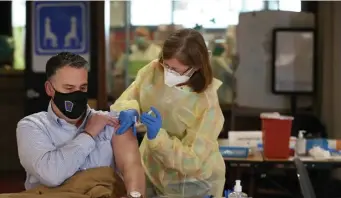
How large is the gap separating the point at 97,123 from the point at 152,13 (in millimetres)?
3957

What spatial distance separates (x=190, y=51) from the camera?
2365mm

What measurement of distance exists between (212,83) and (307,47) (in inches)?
127

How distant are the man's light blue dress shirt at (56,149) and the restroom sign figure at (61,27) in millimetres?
3301

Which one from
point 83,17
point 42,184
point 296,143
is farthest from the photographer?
point 83,17

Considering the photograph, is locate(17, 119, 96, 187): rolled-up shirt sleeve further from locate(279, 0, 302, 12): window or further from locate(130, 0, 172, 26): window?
locate(279, 0, 302, 12): window

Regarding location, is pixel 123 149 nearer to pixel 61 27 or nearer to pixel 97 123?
pixel 97 123

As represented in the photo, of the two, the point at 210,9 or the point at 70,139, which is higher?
the point at 210,9

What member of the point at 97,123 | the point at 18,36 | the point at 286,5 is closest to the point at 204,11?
the point at 286,5

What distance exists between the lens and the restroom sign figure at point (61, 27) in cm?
542

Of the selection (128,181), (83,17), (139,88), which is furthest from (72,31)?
(128,181)

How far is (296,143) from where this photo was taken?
150 inches

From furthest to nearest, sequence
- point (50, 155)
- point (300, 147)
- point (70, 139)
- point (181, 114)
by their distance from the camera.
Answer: point (300, 147) → point (181, 114) → point (70, 139) → point (50, 155)

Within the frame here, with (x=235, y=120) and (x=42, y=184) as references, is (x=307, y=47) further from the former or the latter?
(x=42, y=184)

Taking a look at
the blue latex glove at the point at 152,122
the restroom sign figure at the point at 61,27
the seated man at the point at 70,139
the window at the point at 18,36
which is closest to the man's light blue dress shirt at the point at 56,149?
the seated man at the point at 70,139
